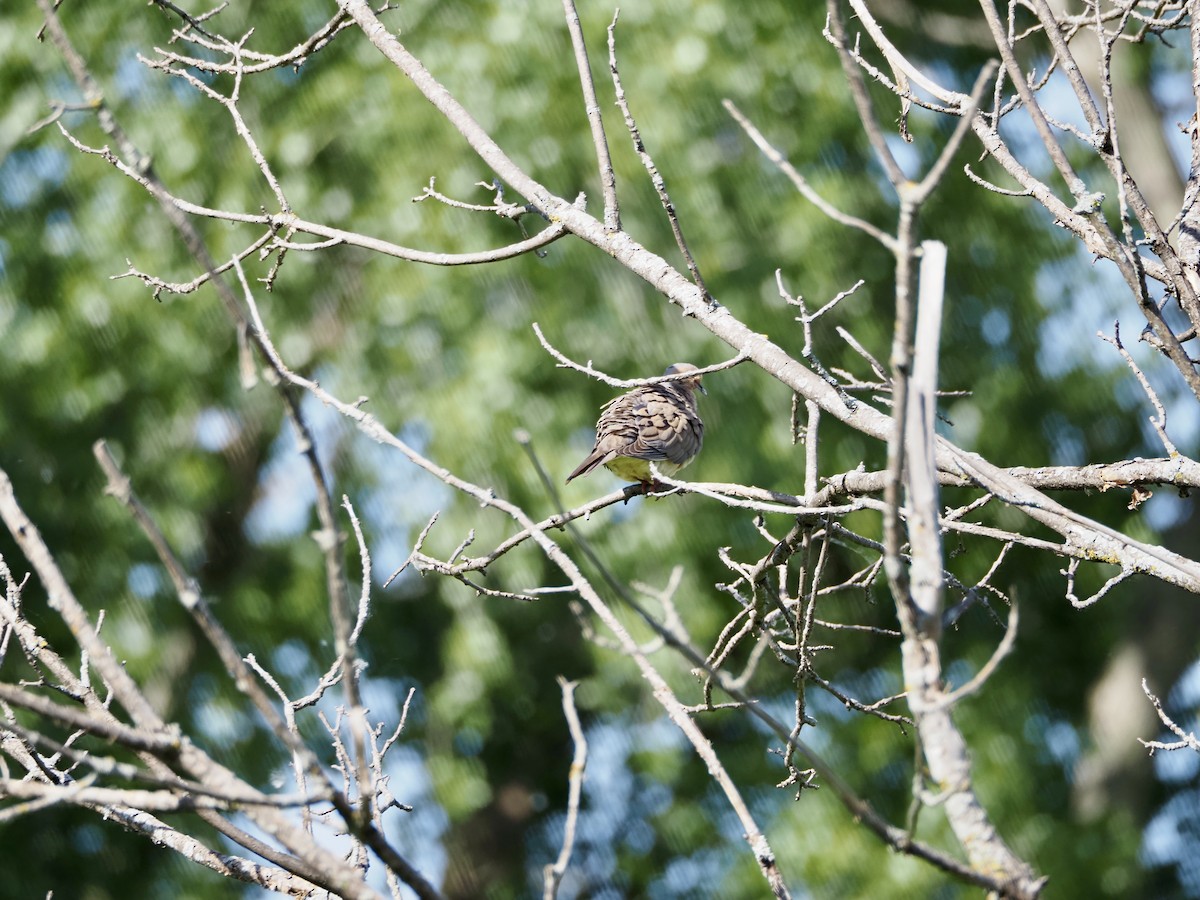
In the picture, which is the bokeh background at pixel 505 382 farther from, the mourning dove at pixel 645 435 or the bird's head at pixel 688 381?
the mourning dove at pixel 645 435

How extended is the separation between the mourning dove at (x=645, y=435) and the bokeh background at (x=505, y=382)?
155 cm

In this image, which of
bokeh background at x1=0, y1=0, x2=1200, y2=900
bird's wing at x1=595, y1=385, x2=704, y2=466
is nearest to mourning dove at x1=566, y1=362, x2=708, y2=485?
bird's wing at x1=595, y1=385, x2=704, y2=466

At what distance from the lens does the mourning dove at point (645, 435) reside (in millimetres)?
5387

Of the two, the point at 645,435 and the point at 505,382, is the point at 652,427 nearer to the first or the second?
the point at 645,435

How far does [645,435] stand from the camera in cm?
550

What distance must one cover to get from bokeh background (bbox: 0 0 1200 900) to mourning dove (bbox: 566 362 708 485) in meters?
1.55

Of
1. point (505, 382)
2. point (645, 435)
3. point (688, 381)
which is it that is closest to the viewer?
point (645, 435)

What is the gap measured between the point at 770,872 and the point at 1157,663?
357 inches

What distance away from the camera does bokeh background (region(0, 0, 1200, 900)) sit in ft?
27.0

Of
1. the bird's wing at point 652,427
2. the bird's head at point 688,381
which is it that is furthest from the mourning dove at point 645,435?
the bird's head at point 688,381

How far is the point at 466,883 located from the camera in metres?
9.95

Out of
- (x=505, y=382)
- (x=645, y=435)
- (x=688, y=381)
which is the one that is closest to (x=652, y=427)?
(x=645, y=435)

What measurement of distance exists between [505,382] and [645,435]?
8.69 feet

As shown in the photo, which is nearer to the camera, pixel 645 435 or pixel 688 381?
pixel 645 435
